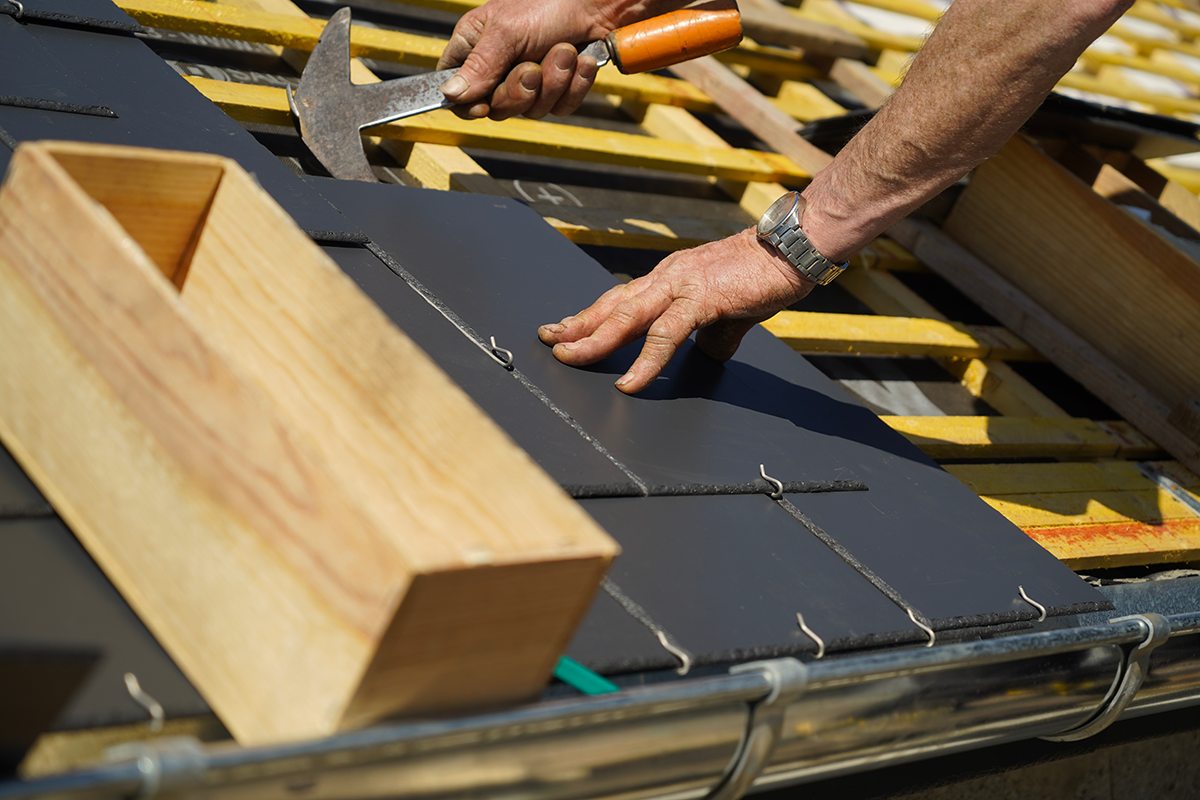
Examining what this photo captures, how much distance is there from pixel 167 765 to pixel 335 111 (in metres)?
1.79

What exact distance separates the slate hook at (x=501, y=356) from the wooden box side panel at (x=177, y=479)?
689 millimetres

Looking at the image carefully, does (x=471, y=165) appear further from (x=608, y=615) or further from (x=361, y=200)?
(x=608, y=615)

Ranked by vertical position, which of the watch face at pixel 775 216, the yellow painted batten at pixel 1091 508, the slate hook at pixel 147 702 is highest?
the watch face at pixel 775 216

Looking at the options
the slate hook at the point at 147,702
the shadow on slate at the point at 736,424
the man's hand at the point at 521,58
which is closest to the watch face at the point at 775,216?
the shadow on slate at the point at 736,424

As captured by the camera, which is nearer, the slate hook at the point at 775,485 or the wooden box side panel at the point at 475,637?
the wooden box side panel at the point at 475,637

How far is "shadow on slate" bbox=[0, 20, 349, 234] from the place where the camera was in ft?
5.06

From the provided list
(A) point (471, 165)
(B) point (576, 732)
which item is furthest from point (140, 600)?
(A) point (471, 165)

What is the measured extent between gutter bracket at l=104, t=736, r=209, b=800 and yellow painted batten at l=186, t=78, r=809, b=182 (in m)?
1.88

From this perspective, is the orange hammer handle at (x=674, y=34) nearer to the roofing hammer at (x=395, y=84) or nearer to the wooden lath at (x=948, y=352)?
the roofing hammer at (x=395, y=84)

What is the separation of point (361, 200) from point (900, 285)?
181cm

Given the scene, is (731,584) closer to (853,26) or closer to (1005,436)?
(1005,436)

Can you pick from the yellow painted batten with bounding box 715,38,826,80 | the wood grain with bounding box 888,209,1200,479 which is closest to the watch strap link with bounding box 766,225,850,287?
the wood grain with bounding box 888,209,1200,479

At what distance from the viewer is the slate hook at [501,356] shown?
1.53 meters

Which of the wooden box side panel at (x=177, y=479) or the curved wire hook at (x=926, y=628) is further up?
the wooden box side panel at (x=177, y=479)
